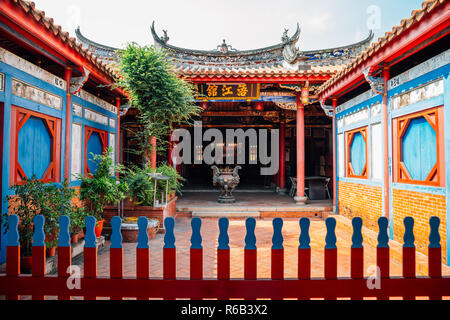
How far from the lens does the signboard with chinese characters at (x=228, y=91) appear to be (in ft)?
Result: 24.6

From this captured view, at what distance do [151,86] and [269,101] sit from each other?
459 cm

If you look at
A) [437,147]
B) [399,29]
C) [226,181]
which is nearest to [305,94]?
[226,181]

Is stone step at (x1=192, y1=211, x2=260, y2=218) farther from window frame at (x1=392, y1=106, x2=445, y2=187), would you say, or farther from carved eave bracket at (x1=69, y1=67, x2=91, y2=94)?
carved eave bracket at (x1=69, y1=67, x2=91, y2=94)

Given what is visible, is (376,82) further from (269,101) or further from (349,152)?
(269,101)

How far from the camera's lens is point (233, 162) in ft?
46.2

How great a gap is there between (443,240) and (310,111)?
7474 mm

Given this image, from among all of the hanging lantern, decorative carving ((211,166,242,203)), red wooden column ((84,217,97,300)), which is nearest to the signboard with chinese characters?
the hanging lantern

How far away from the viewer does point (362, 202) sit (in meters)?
5.53

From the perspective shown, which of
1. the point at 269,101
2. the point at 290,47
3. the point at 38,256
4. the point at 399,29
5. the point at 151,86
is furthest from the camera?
the point at 290,47

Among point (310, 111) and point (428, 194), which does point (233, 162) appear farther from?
point (428, 194)

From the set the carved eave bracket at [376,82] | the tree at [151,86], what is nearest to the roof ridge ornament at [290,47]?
the carved eave bracket at [376,82]

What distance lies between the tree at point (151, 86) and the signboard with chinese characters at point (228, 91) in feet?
6.84

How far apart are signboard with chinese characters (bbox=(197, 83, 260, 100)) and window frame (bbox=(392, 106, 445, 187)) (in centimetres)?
385

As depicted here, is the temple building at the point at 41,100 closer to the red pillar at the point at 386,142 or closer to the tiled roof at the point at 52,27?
the tiled roof at the point at 52,27
